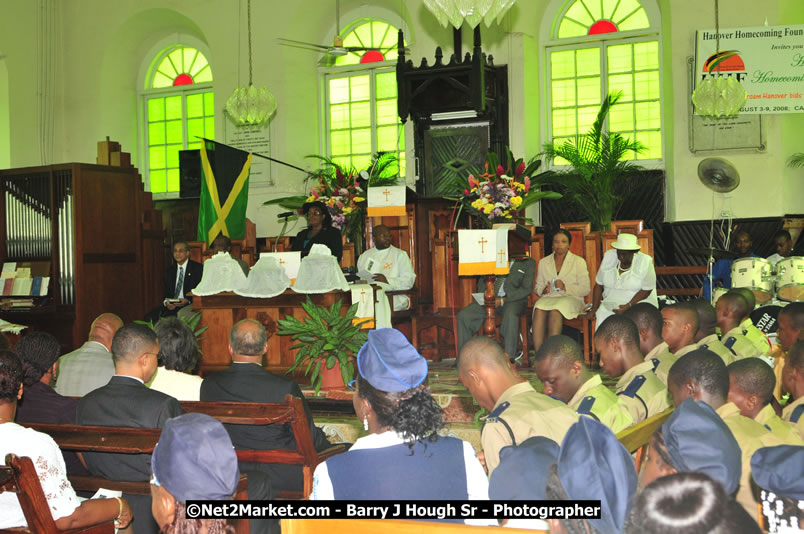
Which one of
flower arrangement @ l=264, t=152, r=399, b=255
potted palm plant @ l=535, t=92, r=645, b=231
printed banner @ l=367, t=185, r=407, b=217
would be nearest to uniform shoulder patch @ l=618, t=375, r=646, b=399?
printed banner @ l=367, t=185, r=407, b=217

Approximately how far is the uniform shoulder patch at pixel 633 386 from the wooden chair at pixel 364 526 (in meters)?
1.76

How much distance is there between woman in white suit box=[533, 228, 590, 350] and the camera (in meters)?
7.12

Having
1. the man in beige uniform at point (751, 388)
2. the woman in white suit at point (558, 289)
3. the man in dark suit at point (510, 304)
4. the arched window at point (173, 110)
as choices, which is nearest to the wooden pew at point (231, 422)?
the man in beige uniform at point (751, 388)

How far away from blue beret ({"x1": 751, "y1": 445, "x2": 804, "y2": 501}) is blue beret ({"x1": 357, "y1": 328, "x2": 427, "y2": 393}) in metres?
0.86

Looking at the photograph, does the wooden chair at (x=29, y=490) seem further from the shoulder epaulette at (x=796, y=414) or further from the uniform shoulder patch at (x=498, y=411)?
the shoulder epaulette at (x=796, y=414)

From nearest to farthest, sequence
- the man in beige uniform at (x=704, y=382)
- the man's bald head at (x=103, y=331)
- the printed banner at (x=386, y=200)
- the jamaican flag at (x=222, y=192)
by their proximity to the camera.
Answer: the man in beige uniform at (x=704, y=382), the man's bald head at (x=103, y=331), the printed banner at (x=386, y=200), the jamaican flag at (x=222, y=192)

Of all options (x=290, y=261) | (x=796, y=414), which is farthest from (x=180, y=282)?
(x=796, y=414)

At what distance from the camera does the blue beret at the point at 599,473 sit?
4.86 ft

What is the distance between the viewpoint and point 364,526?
6.24ft

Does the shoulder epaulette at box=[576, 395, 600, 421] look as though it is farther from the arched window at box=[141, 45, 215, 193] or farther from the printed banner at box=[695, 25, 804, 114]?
the arched window at box=[141, 45, 215, 193]

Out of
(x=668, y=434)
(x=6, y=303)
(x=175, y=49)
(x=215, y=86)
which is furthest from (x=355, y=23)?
(x=668, y=434)

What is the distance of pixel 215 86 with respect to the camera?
472 inches

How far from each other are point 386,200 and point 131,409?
183 inches

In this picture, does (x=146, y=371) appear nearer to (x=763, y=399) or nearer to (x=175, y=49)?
(x=763, y=399)
